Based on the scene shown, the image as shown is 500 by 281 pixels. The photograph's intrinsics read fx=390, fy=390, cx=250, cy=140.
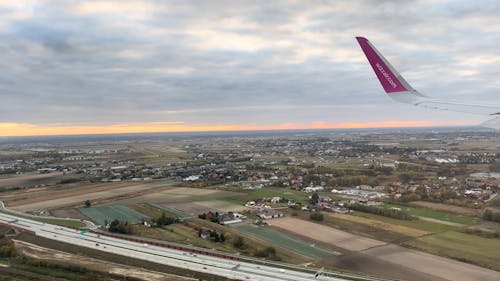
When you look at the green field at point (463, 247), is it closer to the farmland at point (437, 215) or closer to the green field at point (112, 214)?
the farmland at point (437, 215)

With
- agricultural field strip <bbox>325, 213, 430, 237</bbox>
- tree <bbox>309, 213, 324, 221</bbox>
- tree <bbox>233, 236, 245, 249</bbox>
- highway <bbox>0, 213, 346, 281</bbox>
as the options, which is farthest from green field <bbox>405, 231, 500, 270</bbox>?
tree <bbox>233, 236, 245, 249</bbox>

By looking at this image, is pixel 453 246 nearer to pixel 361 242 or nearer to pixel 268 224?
pixel 361 242

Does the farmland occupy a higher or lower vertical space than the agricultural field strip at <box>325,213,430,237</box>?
higher

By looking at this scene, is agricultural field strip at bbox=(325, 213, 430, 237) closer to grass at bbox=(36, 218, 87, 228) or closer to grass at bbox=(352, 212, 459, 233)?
grass at bbox=(352, 212, 459, 233)

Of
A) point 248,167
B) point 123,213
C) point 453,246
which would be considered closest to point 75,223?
point 123,213

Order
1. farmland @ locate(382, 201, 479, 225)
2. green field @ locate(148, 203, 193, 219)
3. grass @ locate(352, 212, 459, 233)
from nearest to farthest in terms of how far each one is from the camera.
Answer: grass @ locate(352, 212, 459, 233) < farmland @ locate(382, 201, 479, 225) < green field @ locate(148, 203, 193, 219)

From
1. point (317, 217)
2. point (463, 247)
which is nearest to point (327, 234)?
point (317, 217)

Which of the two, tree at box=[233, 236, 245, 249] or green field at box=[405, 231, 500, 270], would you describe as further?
tree at box=[233, 236, 245, 249]
